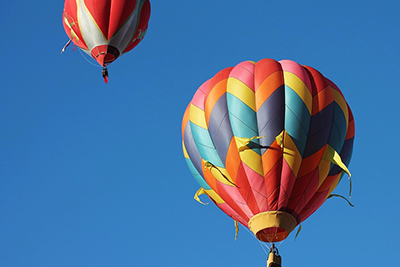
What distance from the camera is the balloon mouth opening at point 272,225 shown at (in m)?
19.5

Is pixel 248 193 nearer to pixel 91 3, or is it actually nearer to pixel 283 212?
pixel 283 212

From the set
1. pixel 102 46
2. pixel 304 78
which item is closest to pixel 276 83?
pixel 304 78

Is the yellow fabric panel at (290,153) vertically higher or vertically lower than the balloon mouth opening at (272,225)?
higher

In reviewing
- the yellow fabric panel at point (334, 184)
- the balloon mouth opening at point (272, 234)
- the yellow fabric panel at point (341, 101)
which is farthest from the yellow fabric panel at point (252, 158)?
the yellow fabric panel at point (341, 101)

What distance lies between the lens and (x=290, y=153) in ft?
63.9

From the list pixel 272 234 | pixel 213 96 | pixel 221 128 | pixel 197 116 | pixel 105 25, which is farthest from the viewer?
pixel 105 25

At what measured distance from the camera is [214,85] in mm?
20594

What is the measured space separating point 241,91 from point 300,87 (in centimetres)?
126

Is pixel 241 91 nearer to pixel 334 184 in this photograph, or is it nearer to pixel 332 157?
pixel 332 157

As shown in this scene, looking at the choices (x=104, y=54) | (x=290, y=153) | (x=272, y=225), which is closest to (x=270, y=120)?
(x=290, y=153)

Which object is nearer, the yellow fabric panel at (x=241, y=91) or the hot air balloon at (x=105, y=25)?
the yellow fabric panel at (x=241, y=91)

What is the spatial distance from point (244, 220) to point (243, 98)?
103 inches

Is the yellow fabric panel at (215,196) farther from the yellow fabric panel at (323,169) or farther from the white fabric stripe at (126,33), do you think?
the white fabric stripe at (126,33)

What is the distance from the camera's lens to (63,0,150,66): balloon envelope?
24.5m
